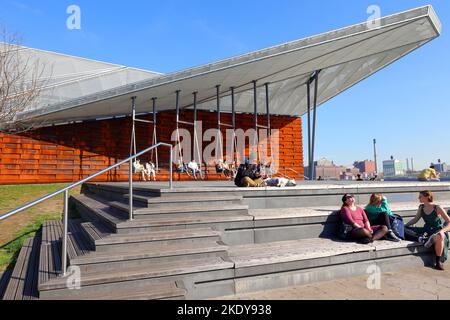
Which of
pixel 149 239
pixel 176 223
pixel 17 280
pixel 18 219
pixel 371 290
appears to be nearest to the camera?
pixel 17 280

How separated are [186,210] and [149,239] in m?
0.88

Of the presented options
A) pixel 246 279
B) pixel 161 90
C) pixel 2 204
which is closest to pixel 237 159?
pixel 161 90

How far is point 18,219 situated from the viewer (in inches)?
299

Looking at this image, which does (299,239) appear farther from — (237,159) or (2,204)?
(237,159)

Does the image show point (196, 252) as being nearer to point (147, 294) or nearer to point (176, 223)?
point (176, 223)

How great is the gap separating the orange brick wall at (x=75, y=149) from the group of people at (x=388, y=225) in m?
13.6

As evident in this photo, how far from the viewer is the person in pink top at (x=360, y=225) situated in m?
4.71

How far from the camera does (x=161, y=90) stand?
1330 cm

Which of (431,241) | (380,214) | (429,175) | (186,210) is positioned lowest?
(431,241)

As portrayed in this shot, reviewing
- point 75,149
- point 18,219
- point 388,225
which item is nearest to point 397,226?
point 388,225

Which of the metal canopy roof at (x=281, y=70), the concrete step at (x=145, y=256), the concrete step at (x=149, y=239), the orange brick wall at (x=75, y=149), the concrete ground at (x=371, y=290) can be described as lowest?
the concrete ground at (x=371, y=290)

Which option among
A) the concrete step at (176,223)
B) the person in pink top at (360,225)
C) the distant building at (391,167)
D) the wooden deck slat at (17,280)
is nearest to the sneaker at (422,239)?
the person in pink top at (360,225)

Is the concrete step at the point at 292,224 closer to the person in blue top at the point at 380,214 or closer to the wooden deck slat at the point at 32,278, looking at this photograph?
the person in blue top at the point at 380,214
